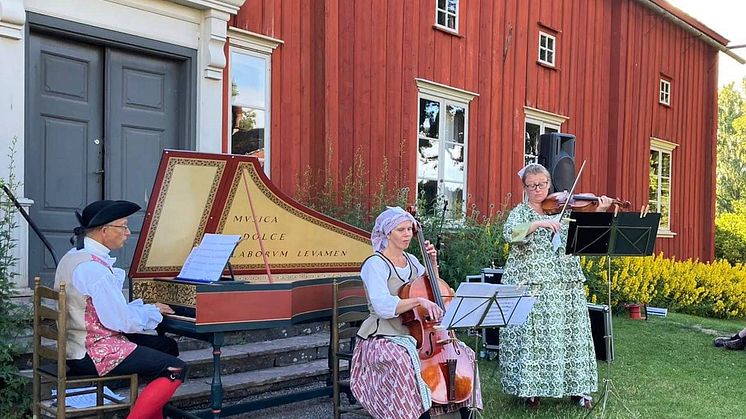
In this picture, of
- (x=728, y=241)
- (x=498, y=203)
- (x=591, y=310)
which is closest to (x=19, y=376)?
(x=591, y=310)

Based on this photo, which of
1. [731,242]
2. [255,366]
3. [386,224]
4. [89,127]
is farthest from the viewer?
[731,242]

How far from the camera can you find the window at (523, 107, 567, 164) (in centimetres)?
1130

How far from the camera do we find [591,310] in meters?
6.23

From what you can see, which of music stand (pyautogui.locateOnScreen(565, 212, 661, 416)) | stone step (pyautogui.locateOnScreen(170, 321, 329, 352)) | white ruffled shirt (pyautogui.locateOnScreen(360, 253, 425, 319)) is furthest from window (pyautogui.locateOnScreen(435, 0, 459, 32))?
white ruffled shirt (pyautogui.locateOnScreen(360, 253, 425, 319))

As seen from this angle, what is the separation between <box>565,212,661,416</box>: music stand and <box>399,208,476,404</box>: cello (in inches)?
42.3

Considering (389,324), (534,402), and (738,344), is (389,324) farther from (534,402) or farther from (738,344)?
(738,344)

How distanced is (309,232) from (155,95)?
8.02ft

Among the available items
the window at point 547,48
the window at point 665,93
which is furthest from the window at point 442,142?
the window at point 665,93

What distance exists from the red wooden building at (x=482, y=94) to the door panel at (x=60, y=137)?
1.31 metres

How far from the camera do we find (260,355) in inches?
215

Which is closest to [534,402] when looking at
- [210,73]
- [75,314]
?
[75,314]

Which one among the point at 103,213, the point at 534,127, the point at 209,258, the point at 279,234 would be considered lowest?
the point at 209,258

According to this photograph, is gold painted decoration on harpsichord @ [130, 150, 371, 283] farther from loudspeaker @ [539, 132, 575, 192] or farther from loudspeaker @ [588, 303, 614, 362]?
loudspeaker @ [539, 132, 575, 192]

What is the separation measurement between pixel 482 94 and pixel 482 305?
724 centimetres
